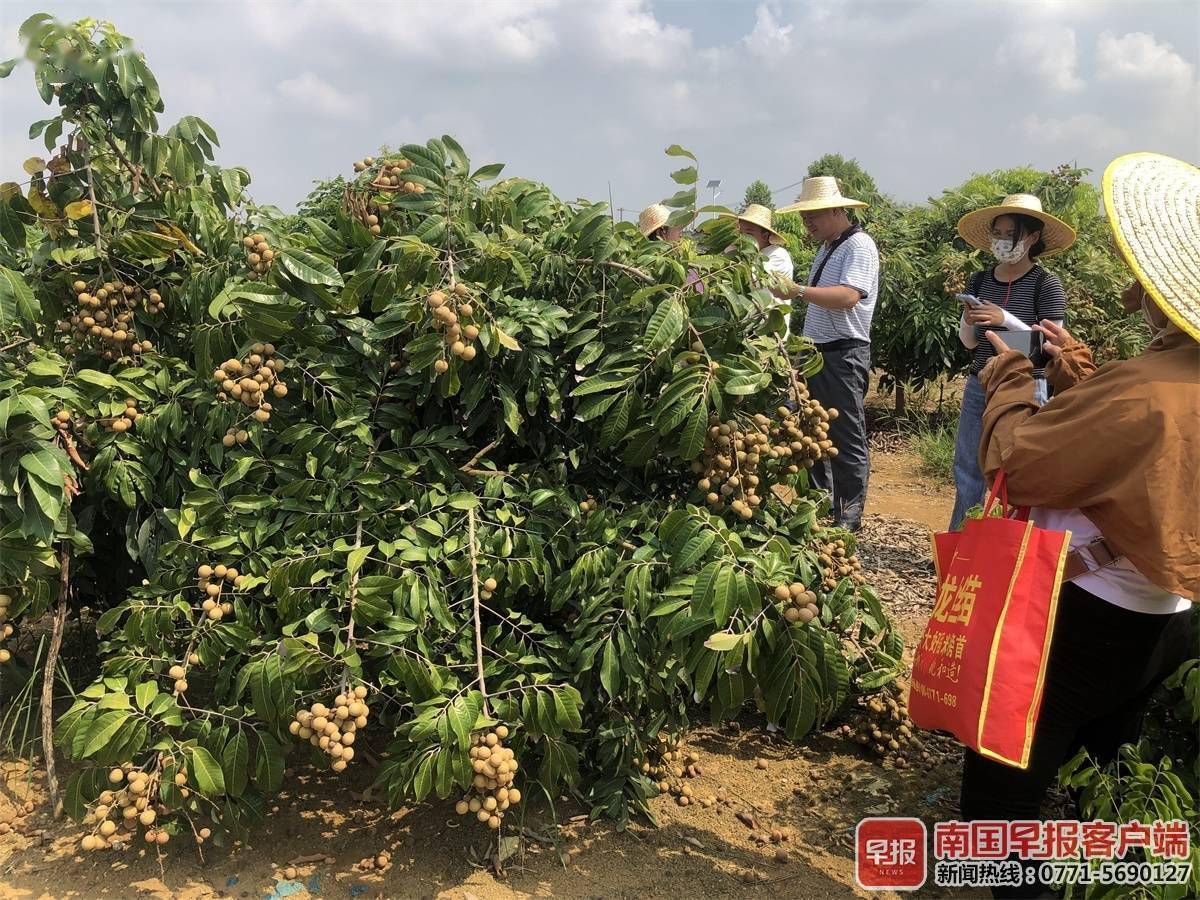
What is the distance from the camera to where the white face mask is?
11.6 ft

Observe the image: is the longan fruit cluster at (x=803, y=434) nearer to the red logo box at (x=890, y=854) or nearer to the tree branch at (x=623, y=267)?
the tree branch at (x=623, y=267)

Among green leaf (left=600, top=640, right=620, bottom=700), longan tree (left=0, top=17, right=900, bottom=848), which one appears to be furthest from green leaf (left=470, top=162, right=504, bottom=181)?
green leaf (left=600, top=640, right=620, bottom=700)

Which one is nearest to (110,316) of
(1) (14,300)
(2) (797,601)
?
(1) (14,300)

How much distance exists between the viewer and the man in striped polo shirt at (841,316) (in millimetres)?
3873

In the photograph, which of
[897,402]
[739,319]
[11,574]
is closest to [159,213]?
[11,574]

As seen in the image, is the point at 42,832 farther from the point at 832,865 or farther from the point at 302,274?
the point at 832,865

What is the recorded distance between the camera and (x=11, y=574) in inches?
86.3

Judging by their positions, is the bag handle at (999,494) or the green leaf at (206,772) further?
the green leaf at (206,772)

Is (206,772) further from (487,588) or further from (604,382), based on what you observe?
(604,382)

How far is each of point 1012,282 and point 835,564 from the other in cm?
187

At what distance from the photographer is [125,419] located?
90.9 inches

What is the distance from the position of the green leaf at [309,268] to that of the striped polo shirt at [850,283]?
2246 millimetres

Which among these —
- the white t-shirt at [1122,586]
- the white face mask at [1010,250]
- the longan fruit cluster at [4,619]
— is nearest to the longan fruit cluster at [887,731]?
the white t-shirt at [1122,586]

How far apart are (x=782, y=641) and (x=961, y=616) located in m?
0.38
